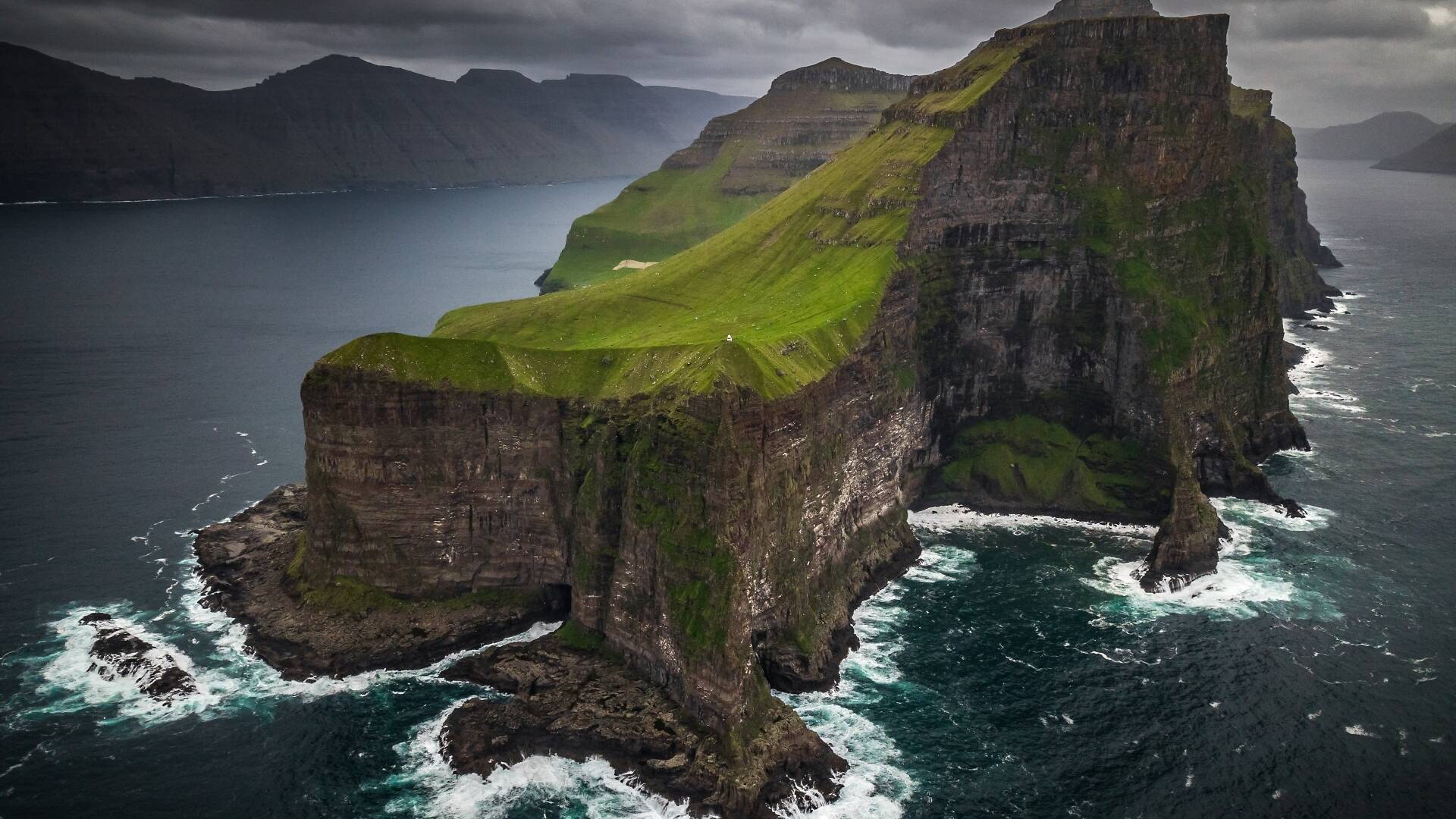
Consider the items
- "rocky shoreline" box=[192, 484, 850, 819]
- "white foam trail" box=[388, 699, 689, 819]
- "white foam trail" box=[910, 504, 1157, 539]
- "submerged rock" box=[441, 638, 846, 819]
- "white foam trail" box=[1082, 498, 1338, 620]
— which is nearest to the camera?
"white foam trail" box=[388, 699, 689, 819]

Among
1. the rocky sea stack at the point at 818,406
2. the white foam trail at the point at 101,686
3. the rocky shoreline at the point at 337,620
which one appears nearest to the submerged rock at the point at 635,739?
the rocky sea stack at the point at 818,406

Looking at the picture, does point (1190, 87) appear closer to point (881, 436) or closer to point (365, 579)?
point (881, 436)

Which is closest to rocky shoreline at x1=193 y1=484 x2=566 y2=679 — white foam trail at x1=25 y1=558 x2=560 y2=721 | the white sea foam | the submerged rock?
white foam trail at x1=25 y1=558 x2=560 y2=721

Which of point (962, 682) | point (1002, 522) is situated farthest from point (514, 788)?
point (1002, 522)

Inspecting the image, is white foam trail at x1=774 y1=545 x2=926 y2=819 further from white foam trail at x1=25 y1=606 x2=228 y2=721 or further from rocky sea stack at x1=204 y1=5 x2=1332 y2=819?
white foam trail at x1=25 y1=606 x2=228 y2=721

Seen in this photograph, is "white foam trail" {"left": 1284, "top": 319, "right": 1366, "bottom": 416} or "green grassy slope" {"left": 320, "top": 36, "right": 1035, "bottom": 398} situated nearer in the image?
"green grassy slope" {"left": 320, "top": 36, "right": 1035, "bottom": 398}

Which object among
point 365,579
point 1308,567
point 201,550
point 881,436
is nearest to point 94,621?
point 201,550

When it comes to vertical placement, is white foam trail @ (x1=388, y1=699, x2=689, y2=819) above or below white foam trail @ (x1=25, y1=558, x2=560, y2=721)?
below

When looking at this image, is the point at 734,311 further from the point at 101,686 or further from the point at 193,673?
the point at 101,686
